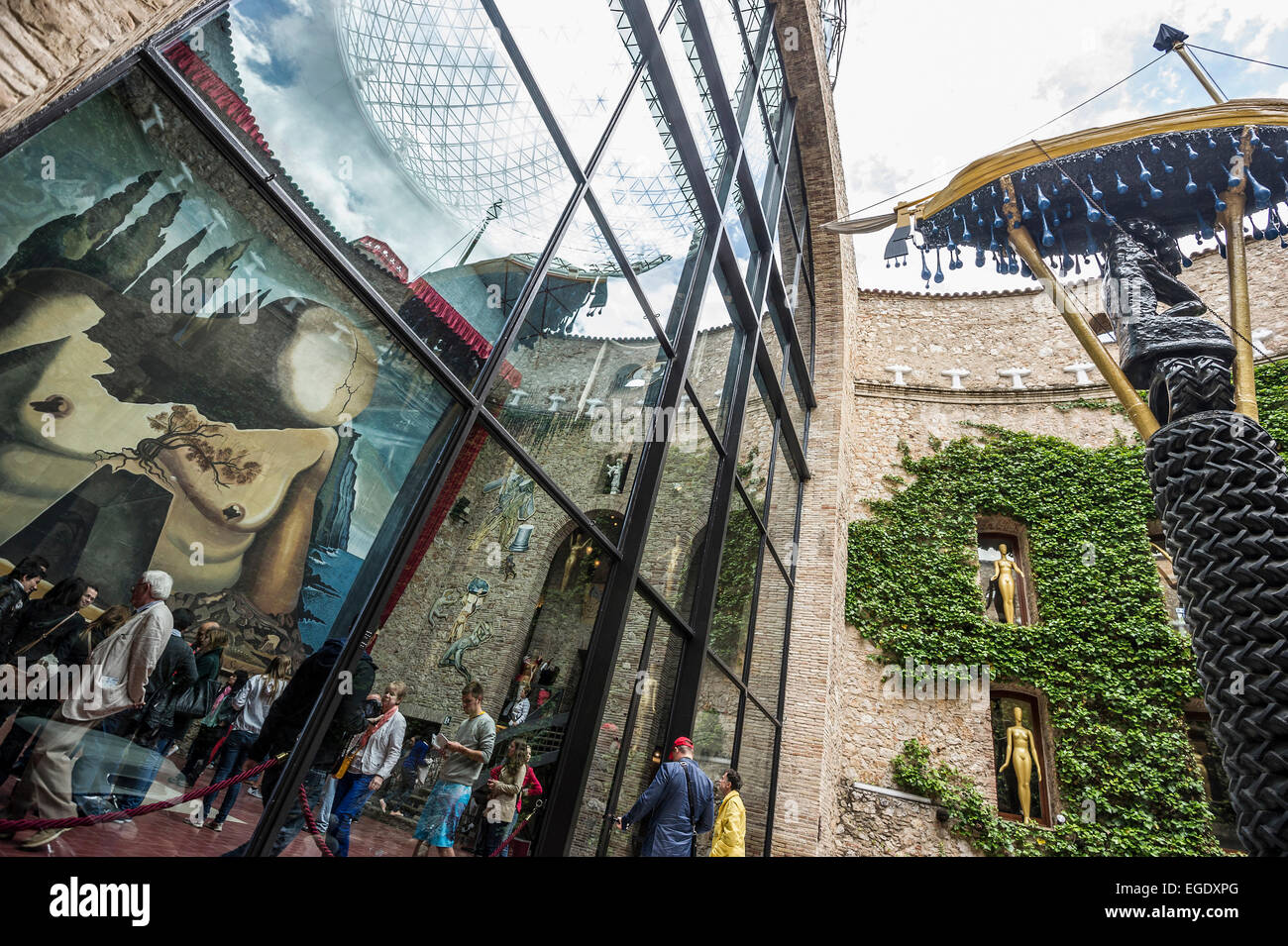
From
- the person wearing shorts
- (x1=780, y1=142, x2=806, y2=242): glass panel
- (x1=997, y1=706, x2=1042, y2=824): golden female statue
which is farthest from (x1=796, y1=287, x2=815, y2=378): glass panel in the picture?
the person wearing shorts

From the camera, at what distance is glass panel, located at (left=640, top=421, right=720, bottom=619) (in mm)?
4867

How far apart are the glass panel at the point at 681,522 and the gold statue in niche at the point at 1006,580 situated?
7.50 m

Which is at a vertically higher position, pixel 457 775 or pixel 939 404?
pixel 939 404

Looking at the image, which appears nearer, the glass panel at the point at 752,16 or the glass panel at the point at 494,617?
the glass panel at the point at 494,617

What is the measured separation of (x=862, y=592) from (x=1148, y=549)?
4578mm

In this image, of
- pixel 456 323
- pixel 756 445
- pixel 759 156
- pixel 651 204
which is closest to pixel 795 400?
pixel 756 445

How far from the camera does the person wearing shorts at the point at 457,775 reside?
274 centimetres

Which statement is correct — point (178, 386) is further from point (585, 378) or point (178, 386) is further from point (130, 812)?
point (585, 378)

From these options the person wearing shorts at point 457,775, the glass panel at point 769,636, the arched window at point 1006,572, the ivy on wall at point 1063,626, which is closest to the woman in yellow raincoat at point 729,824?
the glass panel at point 769,636

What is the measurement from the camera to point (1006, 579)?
1077 cm

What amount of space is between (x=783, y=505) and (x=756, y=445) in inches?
63.8

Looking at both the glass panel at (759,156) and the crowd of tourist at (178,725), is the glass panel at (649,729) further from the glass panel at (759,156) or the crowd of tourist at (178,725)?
the glass panel at (759,156)

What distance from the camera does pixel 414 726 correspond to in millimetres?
2604
